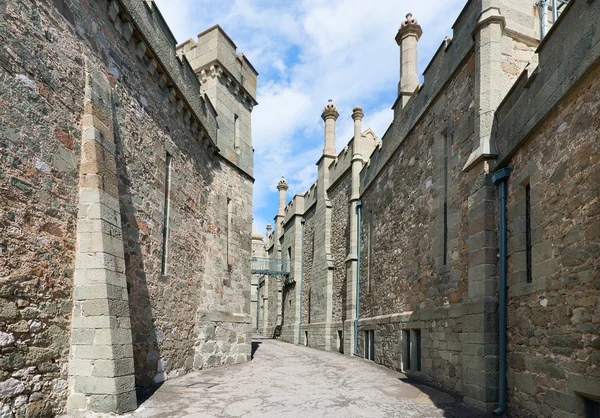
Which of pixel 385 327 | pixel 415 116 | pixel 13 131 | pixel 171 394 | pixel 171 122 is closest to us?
pixel 13 131

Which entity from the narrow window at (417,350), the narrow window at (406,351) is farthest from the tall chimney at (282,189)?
the narrow window at (417,350)

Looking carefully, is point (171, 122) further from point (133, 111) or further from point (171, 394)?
point (171, 394)

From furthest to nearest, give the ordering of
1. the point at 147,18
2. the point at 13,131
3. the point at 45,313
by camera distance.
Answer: the point at 147,18 < the point at 45,313 < the point at 13,131

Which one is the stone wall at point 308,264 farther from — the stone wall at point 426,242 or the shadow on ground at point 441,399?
the shadow on ground at point 441,399

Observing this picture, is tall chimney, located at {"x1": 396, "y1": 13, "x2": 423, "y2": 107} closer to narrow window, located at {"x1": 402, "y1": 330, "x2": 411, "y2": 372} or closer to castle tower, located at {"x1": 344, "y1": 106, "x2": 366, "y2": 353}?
castle tower, located at {"x1": 344, "y1": 106, "x2": 366, "y2": 353}

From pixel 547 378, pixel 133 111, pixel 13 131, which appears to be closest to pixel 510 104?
pixel 547 378

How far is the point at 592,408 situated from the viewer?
5.07 meters

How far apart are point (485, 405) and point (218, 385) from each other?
15.8 ft

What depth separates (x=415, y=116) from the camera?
488 inches

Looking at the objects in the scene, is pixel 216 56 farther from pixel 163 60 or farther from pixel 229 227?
pixel 229 227

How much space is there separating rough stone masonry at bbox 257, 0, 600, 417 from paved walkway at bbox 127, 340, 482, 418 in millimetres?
753

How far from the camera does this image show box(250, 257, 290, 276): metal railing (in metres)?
27.6

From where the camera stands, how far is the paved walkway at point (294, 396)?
7012 millimetres

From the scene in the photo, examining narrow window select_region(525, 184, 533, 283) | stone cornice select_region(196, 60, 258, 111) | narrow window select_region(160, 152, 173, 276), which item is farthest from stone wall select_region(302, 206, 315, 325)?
narrow window select_region(525, 184, 533, 283)
